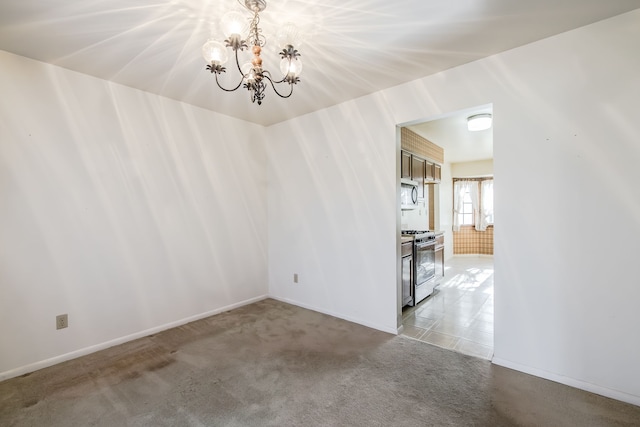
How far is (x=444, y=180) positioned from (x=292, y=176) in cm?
522

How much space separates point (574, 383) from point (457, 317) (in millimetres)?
1398

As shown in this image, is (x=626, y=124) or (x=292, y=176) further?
(x=292, y=176)

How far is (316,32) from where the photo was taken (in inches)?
81.9

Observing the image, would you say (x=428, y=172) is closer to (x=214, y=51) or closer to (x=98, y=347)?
(x=214, y=51)

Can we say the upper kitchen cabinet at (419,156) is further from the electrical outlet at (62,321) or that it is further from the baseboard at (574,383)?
the electrical outlet at (62,321)

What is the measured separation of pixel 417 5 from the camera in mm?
1809

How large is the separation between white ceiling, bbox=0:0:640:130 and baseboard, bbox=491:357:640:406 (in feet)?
8.47

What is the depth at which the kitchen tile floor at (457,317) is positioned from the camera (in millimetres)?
2828

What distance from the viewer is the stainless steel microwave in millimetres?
4539

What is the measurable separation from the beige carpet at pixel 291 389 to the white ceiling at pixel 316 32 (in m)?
2.62

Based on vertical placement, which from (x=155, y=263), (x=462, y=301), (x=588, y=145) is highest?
(x=588, y=145)

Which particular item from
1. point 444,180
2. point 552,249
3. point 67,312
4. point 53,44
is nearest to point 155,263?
point 67,312

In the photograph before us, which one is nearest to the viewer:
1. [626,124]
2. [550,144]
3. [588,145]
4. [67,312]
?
[626,124]

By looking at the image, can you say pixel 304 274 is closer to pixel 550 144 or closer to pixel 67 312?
pixel 67 312
